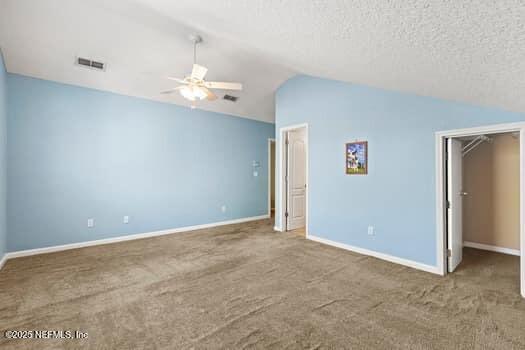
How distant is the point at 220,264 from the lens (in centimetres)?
345

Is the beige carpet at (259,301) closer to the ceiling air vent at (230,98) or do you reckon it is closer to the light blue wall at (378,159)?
the light blue wall at (378,159)

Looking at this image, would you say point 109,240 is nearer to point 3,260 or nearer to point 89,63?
point 3,260

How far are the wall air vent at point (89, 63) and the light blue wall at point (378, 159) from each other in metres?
3.36

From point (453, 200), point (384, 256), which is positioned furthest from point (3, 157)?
point (453, 200)

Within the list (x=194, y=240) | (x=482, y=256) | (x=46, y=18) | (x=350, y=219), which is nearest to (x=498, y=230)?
(x=482, y=256)

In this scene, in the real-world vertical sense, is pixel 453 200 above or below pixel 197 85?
below

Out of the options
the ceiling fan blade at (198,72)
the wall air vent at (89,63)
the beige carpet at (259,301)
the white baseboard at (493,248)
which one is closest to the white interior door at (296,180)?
the beige carpet at (259,301)

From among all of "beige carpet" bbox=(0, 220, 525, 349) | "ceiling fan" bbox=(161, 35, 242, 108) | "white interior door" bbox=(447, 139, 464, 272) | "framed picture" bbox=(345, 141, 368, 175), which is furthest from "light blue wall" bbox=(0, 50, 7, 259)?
"white interior door" bbox=(447, 139, 464, 272)

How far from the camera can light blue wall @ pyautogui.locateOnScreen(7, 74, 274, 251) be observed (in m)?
3.77

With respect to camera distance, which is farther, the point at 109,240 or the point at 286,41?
the point at 109,240

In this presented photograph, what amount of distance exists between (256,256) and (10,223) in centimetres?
368

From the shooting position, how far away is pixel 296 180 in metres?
5.58

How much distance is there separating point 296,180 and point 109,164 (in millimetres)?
3712

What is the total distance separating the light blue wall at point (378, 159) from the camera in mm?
3193
